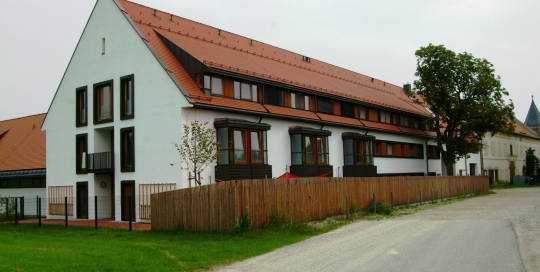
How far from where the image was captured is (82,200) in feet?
91.0

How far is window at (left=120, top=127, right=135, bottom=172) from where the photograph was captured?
2528 cm

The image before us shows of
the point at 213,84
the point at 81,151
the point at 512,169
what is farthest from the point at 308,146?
the point at 512,169

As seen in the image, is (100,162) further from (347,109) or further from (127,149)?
(347,109)

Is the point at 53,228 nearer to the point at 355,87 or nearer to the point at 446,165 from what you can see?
the point at 355,87

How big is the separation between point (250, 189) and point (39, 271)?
782 cm

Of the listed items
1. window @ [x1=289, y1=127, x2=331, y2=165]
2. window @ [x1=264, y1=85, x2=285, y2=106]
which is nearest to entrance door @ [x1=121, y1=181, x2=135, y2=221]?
window @ [x1=264, y1=85, x2=285, y2=106]

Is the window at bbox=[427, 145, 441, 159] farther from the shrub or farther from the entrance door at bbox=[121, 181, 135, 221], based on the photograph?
the shrub

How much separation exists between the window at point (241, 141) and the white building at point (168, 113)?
Answer: 0.17 ft

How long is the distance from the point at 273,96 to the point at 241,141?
15.7 ft

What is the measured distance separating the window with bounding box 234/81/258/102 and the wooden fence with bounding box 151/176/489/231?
282 inches

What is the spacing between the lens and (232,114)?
992 inches

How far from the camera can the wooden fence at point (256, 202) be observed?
16.8 m

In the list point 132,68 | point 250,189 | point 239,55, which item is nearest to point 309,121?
point 239,55

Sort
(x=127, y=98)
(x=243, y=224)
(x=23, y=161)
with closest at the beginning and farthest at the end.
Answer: (x=243, y=224)
(x=127, y=98)
(x=23, y=161)
